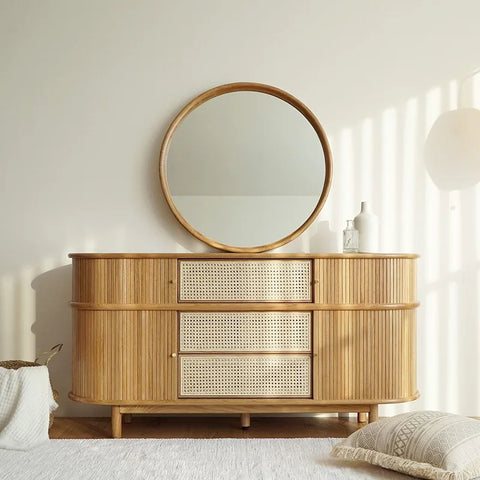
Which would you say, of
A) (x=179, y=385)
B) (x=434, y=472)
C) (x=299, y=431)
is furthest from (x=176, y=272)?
(x=434, y=472)

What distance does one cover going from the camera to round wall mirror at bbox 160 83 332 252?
3.49 metres

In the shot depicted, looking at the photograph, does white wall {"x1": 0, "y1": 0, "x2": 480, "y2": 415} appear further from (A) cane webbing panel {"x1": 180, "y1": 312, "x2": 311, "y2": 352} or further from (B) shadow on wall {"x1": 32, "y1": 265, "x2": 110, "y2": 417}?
(A) cane webbing panel {"x1": 180, "y1": 312, "x2": 311, "y2": 352}

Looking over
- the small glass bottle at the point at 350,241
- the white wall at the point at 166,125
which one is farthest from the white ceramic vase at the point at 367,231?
the white wall at the point at 166,125

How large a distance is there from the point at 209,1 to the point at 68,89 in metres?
0.87

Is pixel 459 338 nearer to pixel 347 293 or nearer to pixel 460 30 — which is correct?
pixel 347 293

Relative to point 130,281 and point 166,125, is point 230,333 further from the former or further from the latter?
point 166,125

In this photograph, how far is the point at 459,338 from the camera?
3.58m

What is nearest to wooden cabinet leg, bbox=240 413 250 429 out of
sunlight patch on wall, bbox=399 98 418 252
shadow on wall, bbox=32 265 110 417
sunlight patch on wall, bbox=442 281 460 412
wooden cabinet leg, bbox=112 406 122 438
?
wooden cabinet leg, bbox=112 406 122 438

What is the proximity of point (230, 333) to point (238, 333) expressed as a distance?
0.12 feet

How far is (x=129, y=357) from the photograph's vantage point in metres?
3.05

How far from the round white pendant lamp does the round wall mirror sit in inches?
22.7

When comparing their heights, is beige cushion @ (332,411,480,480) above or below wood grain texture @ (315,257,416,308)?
below

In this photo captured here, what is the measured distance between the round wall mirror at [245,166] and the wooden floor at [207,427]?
2.92 ft

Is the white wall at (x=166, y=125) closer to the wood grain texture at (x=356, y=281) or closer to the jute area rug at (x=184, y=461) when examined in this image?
the wood grain texture at (x=356, y=281)
